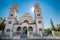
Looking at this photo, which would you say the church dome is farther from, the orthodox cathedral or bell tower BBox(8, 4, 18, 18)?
bell tower BBox(8, 4, 18, 18)

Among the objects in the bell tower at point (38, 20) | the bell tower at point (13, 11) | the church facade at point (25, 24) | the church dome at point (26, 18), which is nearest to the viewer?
the bell tower at point (38, 20)

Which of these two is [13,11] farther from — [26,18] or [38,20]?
[38,20]

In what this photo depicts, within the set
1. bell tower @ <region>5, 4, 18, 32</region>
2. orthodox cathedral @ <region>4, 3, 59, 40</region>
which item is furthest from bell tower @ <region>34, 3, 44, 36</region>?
bell tower @ <region>5, 4, 18, 32</region>

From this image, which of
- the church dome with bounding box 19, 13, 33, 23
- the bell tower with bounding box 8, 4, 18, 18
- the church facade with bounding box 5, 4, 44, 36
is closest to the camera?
the church facade with bounding box 5, 4, 44, 36

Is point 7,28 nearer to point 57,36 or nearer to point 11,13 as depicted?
point 11,13

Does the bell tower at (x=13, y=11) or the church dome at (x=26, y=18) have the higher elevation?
the bell tower at (x=13, y=11)

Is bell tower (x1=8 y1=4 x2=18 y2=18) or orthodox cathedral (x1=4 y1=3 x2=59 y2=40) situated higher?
bell tower (x1=8 y1=4 x2=18 y2=18)

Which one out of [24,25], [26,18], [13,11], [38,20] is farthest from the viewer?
[13,11]

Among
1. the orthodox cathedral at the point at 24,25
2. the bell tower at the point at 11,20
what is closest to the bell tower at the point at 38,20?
the orthodox cathedral at the point at 24,25

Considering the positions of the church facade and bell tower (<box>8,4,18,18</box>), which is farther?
bell tower (<box>8,4,18,18</box>)

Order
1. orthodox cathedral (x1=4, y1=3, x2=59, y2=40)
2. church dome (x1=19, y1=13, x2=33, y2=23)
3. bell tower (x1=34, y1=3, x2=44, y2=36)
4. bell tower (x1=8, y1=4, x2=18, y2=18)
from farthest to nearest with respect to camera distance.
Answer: bell tower (x1=8, y1=4, x2=18, y2=18), church dome (x1=19, y1=13, x2=33, y2=23), orthodox cathedral (x1=4, y1=3, x2=59, y2=40), bell tower (x1=34, y1=3, x2=44, y2=36)

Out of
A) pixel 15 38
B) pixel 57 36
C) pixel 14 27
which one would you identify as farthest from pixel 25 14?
pixel 57 36

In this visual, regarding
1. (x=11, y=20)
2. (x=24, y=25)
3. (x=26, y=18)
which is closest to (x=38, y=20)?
(x=26, y=18)

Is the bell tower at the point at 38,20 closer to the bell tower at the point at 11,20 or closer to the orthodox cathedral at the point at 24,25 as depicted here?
the orthodox cathedral at the point at 24,25
